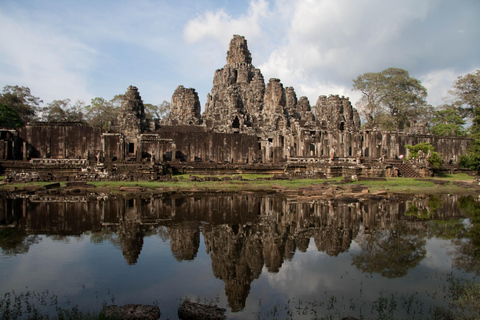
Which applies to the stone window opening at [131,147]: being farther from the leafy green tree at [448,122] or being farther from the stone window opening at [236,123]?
the leafy green tree at [448,122]

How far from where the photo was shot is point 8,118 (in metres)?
40.7

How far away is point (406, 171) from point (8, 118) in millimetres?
41916

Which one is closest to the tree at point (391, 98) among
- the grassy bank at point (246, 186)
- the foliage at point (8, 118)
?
the grassy bank at point (246, 186)

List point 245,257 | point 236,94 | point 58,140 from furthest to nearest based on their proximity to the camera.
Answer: point 236,94
point 58,140
point 245,257

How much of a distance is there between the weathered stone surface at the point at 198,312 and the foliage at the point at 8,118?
43.0 m

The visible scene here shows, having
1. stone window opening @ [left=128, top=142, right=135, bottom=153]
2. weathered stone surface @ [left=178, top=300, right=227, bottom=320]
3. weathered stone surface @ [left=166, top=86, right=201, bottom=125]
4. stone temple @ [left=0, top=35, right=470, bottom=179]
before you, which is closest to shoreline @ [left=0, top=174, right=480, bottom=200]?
stone temple @ [left=0, top=35, right=470, bottom=179]

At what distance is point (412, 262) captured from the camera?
320 inches

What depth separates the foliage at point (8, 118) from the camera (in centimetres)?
4025

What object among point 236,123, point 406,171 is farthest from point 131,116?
point 406,171

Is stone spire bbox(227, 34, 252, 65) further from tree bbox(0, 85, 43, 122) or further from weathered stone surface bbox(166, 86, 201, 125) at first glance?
tree bbox(0, 85, 43, 122)

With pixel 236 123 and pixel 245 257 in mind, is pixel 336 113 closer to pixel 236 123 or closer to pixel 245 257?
pixel 236 123

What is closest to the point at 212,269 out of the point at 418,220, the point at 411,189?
the point at 418,220

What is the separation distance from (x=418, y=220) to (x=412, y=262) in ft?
17.7

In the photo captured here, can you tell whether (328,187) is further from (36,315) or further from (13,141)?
(13,141)
